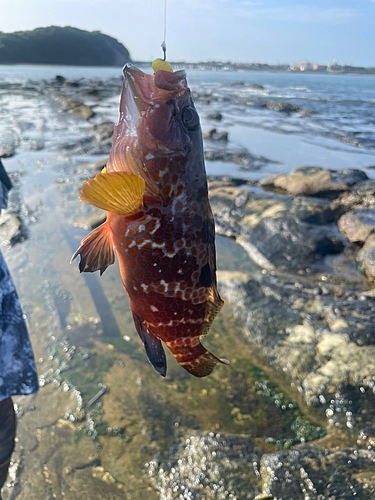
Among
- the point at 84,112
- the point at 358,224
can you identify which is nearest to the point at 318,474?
the point at 358,224

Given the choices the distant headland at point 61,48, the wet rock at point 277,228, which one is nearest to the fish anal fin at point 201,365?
the wet rock at point 277,228

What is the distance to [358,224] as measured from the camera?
9.69m

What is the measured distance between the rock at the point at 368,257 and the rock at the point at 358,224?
1.12 ft

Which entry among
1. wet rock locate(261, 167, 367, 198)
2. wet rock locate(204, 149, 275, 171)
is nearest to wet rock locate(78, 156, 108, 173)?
wet rock locate(204, 149, 275, 171)

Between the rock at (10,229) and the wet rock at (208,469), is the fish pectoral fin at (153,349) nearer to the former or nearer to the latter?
the wet rock at (208,469)

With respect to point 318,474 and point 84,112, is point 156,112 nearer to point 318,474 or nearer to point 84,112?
point 318,474

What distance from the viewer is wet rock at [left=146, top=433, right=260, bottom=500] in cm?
386

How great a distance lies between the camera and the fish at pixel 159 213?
1.39 m

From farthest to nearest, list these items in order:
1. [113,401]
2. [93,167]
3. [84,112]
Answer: [84,112] → [93,167] → [113,401]

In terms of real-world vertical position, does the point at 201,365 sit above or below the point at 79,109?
below

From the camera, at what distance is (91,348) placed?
5910 millimetres

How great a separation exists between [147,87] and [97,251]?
70cm

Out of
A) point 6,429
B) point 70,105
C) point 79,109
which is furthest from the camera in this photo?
point 70,105

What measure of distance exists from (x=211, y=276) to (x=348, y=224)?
9.66 meters
